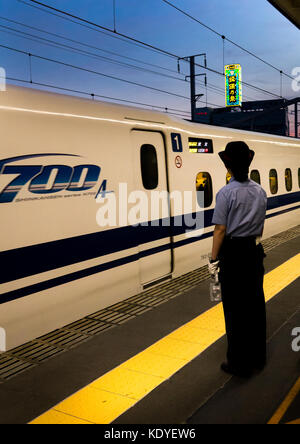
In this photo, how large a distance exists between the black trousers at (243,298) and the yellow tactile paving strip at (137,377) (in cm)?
61

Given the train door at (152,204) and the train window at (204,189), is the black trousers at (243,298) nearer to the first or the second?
the train door at (152,204)

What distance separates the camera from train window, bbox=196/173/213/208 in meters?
7.34

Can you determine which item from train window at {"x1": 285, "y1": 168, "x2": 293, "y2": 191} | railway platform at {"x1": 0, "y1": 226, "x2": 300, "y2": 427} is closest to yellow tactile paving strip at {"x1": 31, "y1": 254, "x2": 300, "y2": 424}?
railway platform at {"x1": 0, "y1": 226, "x2": 300, "y2": 427}

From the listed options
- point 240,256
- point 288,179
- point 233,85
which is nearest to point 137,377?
point 240,256

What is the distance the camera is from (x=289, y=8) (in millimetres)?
6645

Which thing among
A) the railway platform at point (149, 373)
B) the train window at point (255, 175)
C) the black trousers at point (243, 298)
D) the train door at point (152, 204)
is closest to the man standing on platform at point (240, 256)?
the black trousers at point (243, 298)

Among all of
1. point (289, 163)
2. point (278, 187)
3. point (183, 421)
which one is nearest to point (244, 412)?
point (183, 421)

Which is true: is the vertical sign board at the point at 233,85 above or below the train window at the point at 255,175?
above

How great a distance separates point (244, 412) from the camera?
316cm

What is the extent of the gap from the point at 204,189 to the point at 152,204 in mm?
1855

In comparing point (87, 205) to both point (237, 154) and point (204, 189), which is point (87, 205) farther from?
point (204, 189)

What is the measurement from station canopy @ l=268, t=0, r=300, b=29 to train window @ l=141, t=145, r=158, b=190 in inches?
113

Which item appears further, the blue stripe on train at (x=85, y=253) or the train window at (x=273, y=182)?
the train window at (x=273, y=182)

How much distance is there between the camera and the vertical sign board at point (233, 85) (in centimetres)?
2959
